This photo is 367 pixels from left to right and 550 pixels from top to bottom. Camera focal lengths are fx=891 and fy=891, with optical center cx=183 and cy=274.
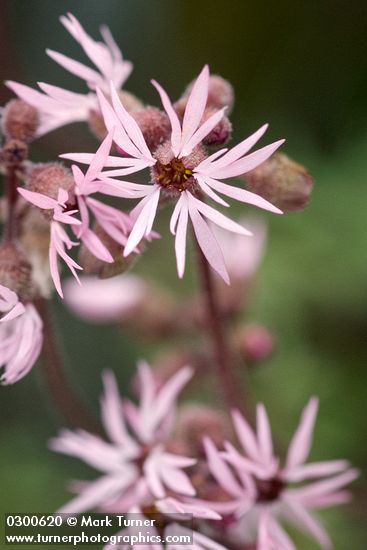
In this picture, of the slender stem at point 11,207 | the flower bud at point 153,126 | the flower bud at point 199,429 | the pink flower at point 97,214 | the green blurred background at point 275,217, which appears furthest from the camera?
the green blurred background at point 275,217

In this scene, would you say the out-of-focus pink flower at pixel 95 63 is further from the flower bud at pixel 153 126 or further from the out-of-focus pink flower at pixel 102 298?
the out-of-focus pink flower at pixel 102 298

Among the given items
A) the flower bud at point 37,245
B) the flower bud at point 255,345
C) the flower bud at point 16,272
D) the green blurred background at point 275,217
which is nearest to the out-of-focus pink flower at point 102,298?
the green blurred background at point 275,217

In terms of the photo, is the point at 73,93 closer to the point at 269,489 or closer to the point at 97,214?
the point at 97,214

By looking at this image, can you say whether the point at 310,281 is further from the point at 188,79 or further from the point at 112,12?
the point at 112,12

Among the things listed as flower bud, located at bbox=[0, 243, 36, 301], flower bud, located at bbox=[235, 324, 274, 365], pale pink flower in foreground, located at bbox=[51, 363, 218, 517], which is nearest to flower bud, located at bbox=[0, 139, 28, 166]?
flower bud, located at bbox=[0, 243, 36, 301]

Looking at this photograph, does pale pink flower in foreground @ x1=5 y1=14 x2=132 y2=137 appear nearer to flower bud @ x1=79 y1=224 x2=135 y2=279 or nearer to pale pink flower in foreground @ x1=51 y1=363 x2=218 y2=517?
flower bud @ x1=79 y1=224 x2=135 y2=279
